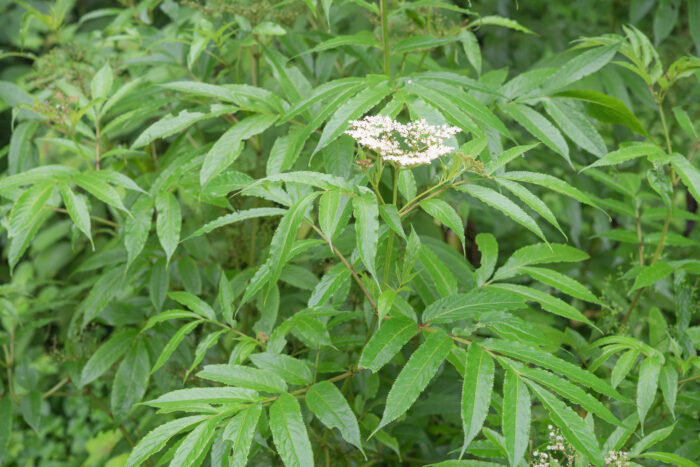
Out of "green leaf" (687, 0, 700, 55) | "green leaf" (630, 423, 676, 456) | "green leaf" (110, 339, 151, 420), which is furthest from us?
"green leaf" (687, 0, 700, 55)

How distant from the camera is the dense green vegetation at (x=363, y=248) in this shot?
89cm

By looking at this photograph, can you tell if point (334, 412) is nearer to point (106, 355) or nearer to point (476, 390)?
point (476, 390)

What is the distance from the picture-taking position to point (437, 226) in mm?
1636

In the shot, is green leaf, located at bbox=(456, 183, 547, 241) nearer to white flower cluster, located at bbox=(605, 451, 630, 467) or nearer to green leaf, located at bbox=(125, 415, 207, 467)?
white flower cluster, located at bbox=(605, 451, 630, 467)

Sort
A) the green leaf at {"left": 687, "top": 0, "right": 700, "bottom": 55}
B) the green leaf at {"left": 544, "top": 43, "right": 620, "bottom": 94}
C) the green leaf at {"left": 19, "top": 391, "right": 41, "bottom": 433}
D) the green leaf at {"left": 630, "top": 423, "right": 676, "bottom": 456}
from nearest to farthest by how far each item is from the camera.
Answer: the green leaf at {"left": 630, "top": 423, "right": 676, "bottom": 456}
the green leaf at {"left": 544, "top": 43, "right": 620, "bottom": 94}
the green leaf at {"left": 19, "top": 391, "right": 41, "bottom": 433}
the green leaf at {"left": 687, "top": 0, "right": 700, "bottom": 55}

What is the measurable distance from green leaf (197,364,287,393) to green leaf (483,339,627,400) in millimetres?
301

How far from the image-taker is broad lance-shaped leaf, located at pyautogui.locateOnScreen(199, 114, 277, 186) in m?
1.13

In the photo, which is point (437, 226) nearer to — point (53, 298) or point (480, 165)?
point (480, 165)

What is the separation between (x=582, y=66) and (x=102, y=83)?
39.0 inches

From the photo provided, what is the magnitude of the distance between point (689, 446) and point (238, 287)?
895 mm

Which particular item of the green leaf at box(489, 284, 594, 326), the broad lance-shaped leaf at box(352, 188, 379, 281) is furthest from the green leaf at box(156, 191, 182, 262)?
the green leaf at box(489, 284, 594, 326)

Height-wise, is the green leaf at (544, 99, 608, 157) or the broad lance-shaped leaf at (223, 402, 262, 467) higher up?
the green leaf at (544, 99, 608, 157)

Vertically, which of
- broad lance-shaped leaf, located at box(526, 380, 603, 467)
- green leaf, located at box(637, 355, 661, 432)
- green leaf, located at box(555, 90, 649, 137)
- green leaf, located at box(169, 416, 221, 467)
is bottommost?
green leaf, located at box(637, 355, 661, 432)

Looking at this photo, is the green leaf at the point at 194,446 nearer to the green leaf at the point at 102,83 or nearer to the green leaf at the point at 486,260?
the green leaf at the point at 486,260
